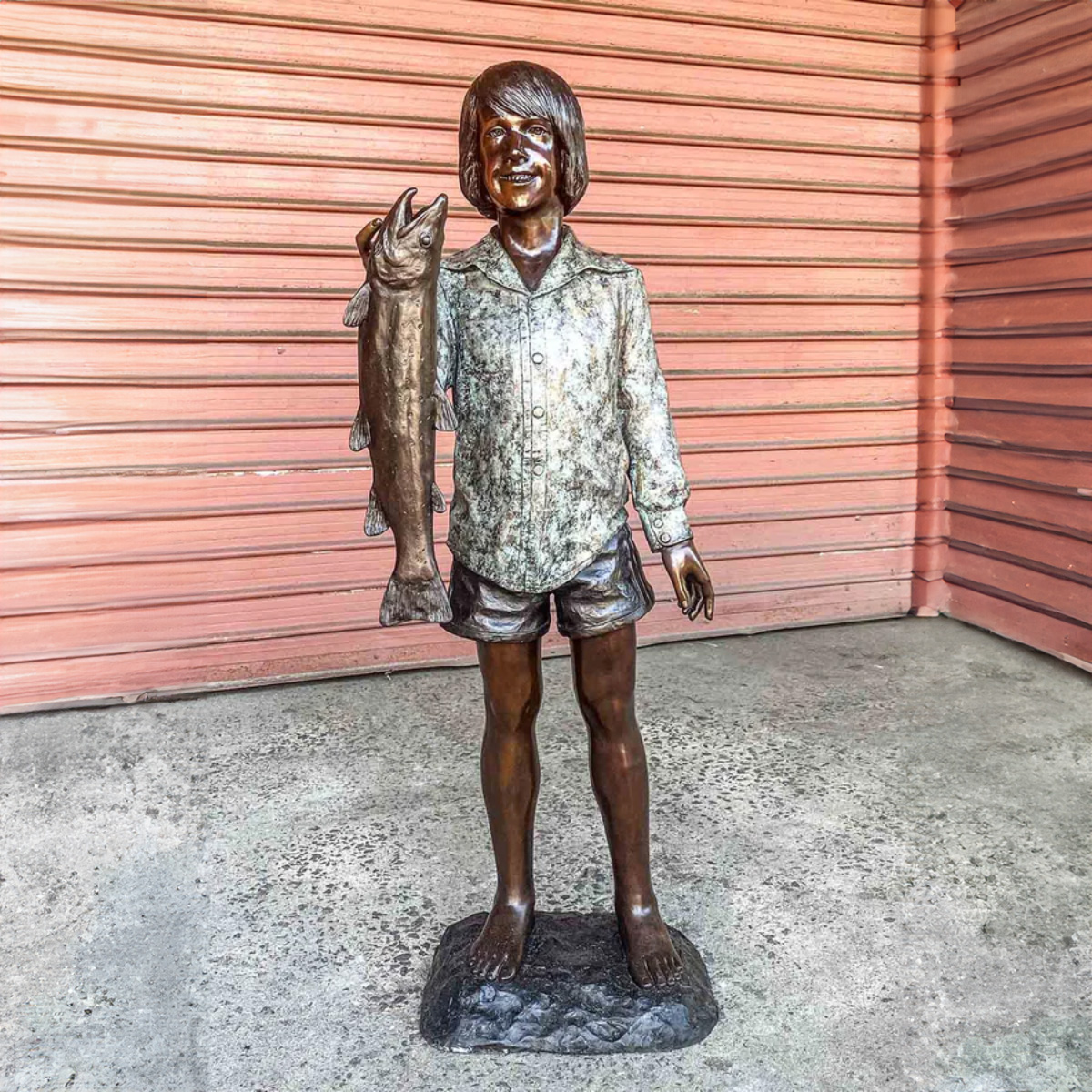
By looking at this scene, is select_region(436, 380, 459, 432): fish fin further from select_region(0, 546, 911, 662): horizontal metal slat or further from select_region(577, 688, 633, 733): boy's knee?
select_region(0, 546, 911, 662): horizontal metal slat

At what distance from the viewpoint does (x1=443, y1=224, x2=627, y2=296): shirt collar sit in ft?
7.43

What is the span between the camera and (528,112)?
2156mm

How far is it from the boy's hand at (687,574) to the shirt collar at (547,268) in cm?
64

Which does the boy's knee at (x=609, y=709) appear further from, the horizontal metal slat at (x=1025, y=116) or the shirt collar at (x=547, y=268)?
the horizontal metal slat at (x=1025, y=116)

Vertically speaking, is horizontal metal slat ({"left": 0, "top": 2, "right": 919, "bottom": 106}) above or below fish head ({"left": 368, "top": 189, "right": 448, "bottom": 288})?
above

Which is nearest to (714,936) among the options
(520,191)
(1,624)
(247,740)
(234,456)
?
(520,191)

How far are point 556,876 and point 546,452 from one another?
5.03 feet

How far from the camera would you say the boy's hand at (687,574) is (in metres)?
2.40

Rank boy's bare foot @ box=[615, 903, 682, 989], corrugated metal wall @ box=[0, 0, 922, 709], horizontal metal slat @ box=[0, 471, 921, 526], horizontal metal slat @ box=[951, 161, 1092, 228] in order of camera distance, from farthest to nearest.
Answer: horizontal metal slat @ box=[951, 161, 1092, 228] < horizontal metal slat @ box=[0, 471, 921, 526] < corrugated metal wall @ box=[0, 0, 922, 709] < boy's bare foot @ box=[615, 903, 682, 989]

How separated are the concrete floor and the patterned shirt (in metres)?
1.21

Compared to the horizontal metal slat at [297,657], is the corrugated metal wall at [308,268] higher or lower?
higher

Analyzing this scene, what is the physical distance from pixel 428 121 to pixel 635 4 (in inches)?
46.4

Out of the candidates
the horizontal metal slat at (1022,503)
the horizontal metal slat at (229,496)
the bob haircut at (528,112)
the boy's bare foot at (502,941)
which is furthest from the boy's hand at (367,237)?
the horizontal metal slat at (1022,503)

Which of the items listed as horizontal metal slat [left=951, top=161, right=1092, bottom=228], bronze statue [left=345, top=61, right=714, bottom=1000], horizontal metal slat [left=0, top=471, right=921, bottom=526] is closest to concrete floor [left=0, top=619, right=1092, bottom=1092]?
bronze statue [left=345, top=61, right=714, bottom=1000]
